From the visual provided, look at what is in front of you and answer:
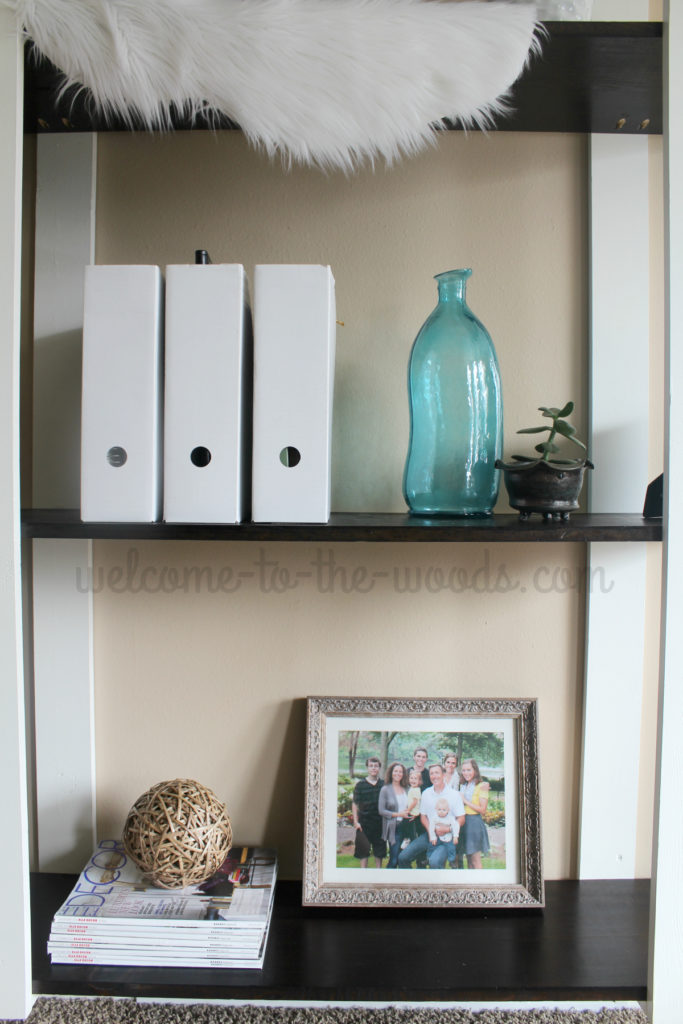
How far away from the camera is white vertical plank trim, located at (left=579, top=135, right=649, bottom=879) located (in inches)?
37.5

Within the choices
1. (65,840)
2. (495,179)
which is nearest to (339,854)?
(65,840)

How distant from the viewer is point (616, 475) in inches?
37.9

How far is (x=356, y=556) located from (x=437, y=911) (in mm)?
481

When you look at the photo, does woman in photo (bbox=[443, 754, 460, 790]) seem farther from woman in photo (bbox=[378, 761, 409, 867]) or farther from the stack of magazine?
the stack of magazine

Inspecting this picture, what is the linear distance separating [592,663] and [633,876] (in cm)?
32

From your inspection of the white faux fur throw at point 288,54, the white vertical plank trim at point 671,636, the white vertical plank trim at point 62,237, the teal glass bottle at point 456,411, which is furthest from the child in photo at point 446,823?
the white faux fur throw at point 288,54

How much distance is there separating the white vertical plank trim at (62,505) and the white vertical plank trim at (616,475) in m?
0.71

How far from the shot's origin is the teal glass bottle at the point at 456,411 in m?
0.87

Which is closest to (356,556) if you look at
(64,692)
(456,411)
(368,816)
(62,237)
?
(456,411)

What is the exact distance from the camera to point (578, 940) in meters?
0.87

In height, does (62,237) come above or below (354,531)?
above

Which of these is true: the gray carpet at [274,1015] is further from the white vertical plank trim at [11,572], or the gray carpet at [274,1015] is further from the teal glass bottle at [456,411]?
the teal glass bottle at [456,411]

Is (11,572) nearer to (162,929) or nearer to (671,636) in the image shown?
(162,929)

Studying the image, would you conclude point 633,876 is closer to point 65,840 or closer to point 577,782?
point 577,782
